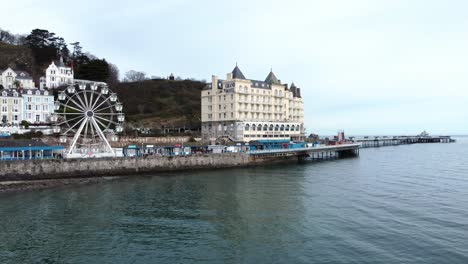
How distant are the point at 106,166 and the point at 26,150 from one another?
35.1ft

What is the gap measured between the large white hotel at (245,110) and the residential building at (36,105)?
34561 mm

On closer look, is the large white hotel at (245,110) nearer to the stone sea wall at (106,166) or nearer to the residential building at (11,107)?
the stone sea wall at (106,166)

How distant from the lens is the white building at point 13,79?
267 feet

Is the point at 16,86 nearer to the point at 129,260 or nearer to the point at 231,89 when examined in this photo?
the point at 231,89

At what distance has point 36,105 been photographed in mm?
73500

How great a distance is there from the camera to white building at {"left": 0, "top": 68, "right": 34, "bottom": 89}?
3206 inches

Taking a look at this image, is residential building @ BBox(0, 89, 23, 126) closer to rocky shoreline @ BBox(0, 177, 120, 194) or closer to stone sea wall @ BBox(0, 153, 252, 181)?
stone sea wall @ BBox(0, 153, 252, 181)

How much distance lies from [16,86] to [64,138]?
131 ft

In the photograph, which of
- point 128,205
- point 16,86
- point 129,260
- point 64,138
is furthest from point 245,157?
point 16,86

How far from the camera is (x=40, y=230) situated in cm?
2506

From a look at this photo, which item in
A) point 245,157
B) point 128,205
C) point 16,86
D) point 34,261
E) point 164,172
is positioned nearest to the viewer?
point 34,261

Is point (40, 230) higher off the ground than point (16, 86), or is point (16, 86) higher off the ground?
point (16, 86)

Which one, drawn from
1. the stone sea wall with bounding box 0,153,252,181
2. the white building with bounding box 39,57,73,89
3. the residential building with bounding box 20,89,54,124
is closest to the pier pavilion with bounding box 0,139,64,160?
the stone sea wall with bounding box 0,153,252,181

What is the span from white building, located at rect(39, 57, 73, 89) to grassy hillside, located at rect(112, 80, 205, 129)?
18632 mm
